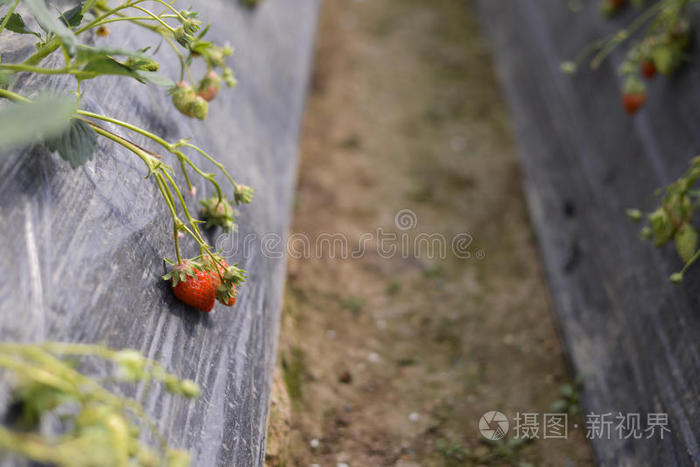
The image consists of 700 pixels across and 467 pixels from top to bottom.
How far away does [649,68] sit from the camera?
6.30 feet

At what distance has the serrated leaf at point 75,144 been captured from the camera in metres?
1.02

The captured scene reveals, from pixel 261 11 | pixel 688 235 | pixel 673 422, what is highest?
pixel 261 11

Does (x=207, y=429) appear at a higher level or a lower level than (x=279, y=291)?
lower

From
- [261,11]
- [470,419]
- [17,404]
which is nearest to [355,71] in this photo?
[261,11]

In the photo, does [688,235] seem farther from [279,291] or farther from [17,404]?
[17,404]

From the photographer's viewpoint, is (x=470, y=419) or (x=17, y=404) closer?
(x=17, y=404)

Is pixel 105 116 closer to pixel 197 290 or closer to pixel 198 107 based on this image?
pixel 198 107

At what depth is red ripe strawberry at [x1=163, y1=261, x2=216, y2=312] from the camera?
1184 millimetres

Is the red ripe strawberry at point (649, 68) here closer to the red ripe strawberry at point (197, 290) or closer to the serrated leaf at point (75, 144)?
the red ripe strawberry at point (197, 290)

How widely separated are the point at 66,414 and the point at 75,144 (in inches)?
17.5

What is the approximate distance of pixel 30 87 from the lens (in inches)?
44.5

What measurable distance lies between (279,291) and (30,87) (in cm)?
85

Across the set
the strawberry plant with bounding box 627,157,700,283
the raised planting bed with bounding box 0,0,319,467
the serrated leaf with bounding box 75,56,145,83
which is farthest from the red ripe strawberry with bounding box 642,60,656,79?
the serrated leaf with bounding box 75,56,145,83

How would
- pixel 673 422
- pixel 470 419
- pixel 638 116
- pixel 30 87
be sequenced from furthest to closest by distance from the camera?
1. pixel 638 116
2. pixel 470 419
3. pixel 673 422
4. pixel 30 87
